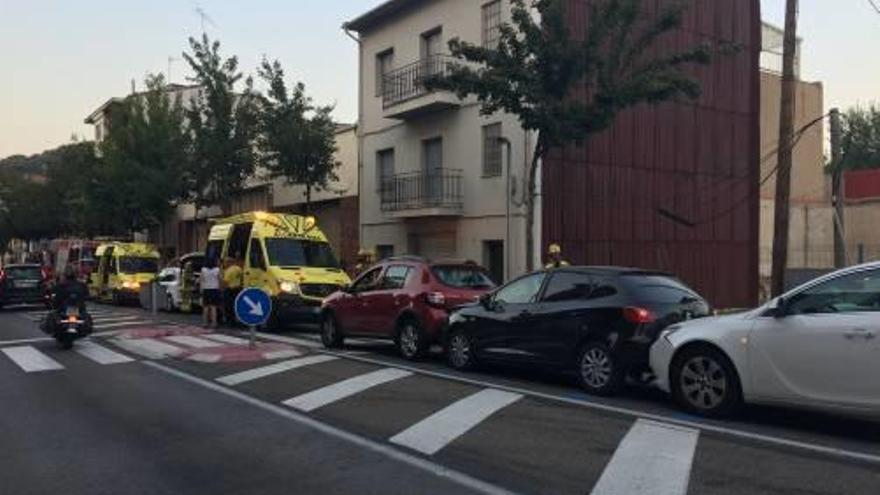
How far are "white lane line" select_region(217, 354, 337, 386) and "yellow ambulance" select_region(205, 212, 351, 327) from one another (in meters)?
5.13

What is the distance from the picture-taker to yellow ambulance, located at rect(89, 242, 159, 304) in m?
33.4

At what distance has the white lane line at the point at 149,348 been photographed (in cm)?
1549

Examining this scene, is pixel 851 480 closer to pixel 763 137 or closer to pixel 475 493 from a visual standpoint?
pixel 475 493

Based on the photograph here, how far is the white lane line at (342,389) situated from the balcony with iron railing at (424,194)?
12.8m

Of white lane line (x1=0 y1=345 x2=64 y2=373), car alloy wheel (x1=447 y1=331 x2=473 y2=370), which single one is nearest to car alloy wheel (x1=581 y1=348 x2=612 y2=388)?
car alloy wheel (x1=447 y1=331 x2=473 y2=370)

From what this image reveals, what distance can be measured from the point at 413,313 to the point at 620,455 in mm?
7276

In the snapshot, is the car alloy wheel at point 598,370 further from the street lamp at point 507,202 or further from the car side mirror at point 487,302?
the street lamp at point 507,202

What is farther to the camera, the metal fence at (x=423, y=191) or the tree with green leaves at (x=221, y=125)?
the tree with green leaves at (x=221, y=125)

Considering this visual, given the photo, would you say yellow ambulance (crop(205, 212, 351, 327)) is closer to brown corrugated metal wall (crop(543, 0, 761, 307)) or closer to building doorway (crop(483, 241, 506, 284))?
building doorway (crop(483, 241, 506, 284))

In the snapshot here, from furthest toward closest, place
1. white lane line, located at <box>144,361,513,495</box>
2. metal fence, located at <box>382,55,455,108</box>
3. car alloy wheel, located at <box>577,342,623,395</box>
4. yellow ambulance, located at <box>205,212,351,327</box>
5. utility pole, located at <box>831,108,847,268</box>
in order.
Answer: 1. metal fence, located at <box>382,55,455,108</box>
2. yellow ambulance, located at <box>205,212,351,327</box>
3. utility pole, located at <box>831,108,847,268</box>
4. car alloy wheel, located at <box>577,342,623,395</box>
5. white lane line, located at <box>144,361,513,495</box>

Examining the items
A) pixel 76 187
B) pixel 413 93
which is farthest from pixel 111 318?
pixel 76 187

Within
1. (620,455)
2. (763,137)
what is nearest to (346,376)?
(620,455)

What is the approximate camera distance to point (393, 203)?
28.2m

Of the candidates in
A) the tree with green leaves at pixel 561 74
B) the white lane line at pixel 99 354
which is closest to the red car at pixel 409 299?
the white lane line at pixel 99 354
